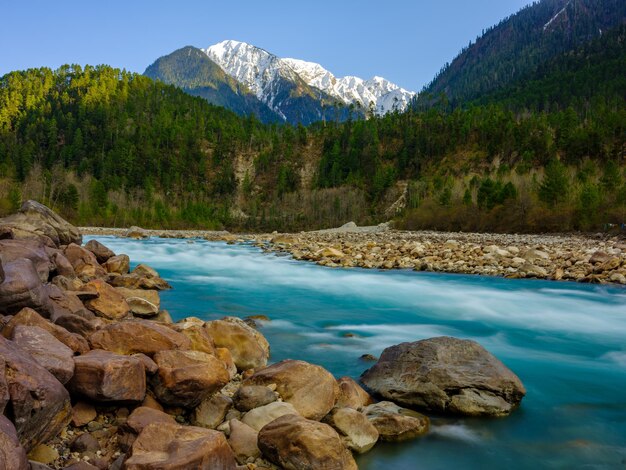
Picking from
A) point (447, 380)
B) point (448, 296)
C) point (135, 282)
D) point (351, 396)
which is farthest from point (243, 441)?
point (448, 296)

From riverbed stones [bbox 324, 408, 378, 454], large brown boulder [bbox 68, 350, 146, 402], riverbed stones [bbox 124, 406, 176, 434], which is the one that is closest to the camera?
riverbed stones [bbox 124, 406, 176, 434]

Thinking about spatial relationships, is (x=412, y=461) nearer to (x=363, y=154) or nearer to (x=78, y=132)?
(x=363, y=154)

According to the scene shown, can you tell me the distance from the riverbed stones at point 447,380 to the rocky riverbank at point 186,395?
0.02 metres

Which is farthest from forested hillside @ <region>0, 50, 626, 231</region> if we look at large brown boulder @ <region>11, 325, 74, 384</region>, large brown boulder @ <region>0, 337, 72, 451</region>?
large brown boulder @ <region>0, 337, 72, 451</region>

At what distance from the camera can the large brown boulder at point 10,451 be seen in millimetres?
3104

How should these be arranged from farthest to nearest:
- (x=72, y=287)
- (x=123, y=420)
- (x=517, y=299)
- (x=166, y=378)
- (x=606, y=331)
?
(x=517, y=299)
(x=606, y=331)
(x=72, y=287)
(x=166, y=378)
(x=123, y=420)

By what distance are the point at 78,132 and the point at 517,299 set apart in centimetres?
14536

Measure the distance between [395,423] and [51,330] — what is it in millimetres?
4380

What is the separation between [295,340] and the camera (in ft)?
32.2

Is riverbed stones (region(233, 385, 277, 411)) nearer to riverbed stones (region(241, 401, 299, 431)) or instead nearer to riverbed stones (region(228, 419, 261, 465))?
riverbed stones (region(241, 401, 299, 431))

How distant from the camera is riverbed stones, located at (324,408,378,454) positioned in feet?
16.6

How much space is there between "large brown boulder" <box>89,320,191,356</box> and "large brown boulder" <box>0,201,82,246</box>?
8.23 meters

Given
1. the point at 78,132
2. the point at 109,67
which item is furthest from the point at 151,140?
the point at 109,67

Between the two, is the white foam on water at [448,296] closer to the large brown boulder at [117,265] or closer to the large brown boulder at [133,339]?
the large brown boulder at [117,265]
